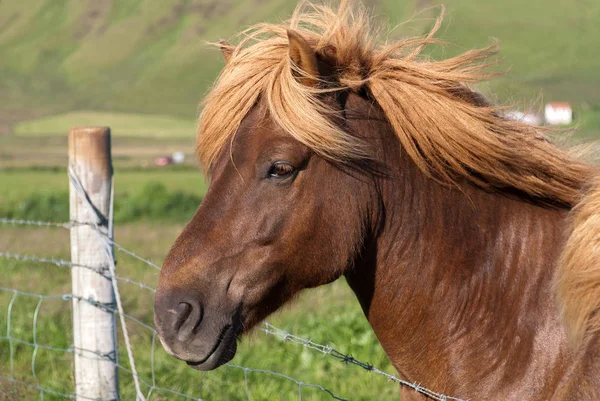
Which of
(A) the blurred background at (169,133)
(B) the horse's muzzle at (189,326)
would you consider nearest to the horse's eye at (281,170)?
(B) the horse's muzzle at (189,326)

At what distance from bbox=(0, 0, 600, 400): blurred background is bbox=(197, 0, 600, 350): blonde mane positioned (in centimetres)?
28

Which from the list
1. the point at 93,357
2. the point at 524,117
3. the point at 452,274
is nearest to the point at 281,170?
the point at 452,274

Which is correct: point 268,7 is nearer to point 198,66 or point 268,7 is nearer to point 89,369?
point 198,66

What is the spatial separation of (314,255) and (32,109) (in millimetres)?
147559

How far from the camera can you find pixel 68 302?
Result: 743 cm

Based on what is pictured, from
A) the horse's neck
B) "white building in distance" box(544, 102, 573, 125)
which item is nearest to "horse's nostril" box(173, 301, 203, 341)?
the horse's neck

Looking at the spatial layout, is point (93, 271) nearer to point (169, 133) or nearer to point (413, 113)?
point (413, 113)

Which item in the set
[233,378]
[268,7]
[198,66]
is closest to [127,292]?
[233,378]

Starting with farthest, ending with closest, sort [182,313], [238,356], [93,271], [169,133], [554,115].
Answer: [169,133] < [238,356] < [554,115] < [93,271] < [182,313]

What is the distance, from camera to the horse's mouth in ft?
8.95

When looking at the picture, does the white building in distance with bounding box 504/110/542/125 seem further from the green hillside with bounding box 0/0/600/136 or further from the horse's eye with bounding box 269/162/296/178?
the green hillside with bounding box 0/0/600/136

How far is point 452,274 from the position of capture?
286 centimetres

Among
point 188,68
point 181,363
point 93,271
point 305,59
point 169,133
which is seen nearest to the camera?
point 305,59

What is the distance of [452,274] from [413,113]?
636 millimetres
